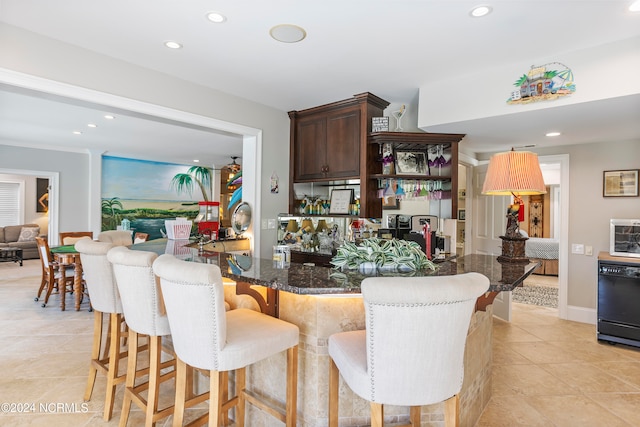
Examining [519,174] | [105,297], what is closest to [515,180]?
[519,174]

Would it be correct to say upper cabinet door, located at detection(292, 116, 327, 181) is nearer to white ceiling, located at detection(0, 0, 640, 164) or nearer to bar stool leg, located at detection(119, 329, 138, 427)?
white ceiling, located at detection(0, 0, 640, 164)

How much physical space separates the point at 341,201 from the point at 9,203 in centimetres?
1024

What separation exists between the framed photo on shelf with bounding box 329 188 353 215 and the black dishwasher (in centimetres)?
275

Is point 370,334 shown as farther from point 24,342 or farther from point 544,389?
point 24,342

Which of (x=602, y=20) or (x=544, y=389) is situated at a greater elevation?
(x=602, y=20)

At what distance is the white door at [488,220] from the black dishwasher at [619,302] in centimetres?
102

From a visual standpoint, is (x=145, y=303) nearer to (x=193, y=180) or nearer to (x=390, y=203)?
(x=390, y=203)

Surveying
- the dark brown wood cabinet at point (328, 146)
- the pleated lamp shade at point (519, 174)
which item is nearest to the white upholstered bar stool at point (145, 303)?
the dark brown wood cabinet at point (328, 146)

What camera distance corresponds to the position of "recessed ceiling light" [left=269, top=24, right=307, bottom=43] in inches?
89.5

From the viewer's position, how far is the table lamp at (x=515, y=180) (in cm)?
263

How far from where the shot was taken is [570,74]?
2527 mm

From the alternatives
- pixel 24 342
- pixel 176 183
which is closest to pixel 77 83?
pixel 24 342

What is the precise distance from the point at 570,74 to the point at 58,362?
479cm

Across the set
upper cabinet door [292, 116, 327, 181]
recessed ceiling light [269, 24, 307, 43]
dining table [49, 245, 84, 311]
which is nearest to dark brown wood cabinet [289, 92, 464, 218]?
upper cabinet door [292, 116, 327, 181]
